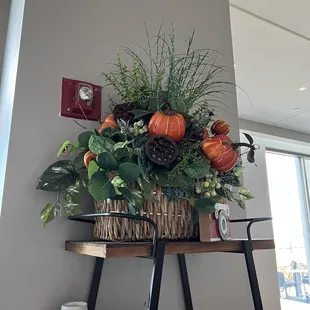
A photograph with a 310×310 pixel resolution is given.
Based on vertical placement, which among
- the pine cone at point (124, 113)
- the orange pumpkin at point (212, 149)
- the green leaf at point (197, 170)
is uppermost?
the pine cone at point (124, 113)

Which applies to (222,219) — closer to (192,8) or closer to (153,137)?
(153,137)

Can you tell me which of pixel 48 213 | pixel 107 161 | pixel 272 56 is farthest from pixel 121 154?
pixel 272 56

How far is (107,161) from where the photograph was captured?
66cm

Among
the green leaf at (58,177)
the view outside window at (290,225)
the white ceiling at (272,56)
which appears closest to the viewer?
the green leaf at (58,177)

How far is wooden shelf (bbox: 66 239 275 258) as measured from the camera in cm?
59

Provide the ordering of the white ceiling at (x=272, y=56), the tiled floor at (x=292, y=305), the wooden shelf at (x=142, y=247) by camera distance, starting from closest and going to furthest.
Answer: the wooden shelf at (x=142, y=247), the white ceiling at (x=272, y=56), the tiled floor at (x=292, y=305)

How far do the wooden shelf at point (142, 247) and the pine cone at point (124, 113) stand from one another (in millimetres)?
336

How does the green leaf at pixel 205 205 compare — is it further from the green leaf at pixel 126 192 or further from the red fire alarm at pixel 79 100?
the red fire alarm at pixel 79 100

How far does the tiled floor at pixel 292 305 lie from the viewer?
3.65m

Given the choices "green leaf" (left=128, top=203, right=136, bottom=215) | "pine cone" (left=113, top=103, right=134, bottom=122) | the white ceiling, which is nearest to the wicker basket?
"green leaf" (left=128, top=203, right=136, bottom=215)

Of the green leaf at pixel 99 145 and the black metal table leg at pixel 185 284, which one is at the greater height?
the green leaf at pixel 99 145

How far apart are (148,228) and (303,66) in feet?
7.71

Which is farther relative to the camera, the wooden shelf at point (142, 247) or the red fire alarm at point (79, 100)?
the red fire alarm at point (79, 100)

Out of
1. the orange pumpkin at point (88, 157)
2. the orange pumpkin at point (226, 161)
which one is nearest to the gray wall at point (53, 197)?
the orange pumpkin at point (88, 157)
